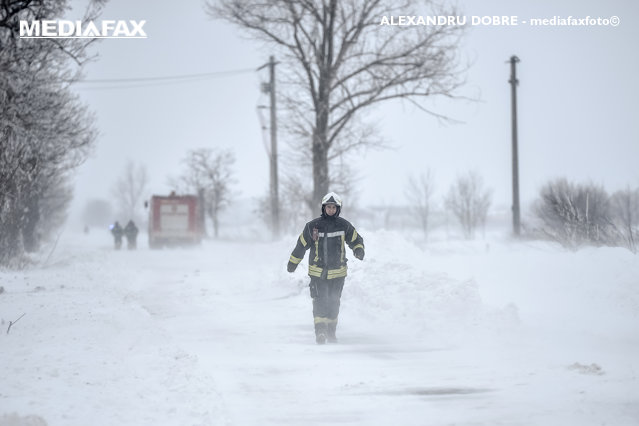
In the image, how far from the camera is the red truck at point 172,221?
39.0 meters

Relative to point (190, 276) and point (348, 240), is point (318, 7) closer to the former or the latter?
point (190, 276)

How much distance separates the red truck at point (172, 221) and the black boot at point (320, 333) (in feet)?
104

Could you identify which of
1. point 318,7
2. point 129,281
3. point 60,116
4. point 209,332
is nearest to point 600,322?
point 209,332

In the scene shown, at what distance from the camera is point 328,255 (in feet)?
28.6

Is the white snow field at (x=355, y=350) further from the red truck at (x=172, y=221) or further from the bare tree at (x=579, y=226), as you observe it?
the red truck at (x=172, y=221)

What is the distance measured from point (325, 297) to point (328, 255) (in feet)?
1.83

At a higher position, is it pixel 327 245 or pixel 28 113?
pixel 28 113

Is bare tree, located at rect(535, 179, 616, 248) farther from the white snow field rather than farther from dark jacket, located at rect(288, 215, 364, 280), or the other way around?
dark jacket, located at rect(288, 215, 364, 280)

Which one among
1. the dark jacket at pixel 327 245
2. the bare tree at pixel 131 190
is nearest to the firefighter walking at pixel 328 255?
the dark jacket at pixel 327 245

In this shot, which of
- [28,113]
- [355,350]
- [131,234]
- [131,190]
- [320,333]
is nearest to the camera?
[355,350]
